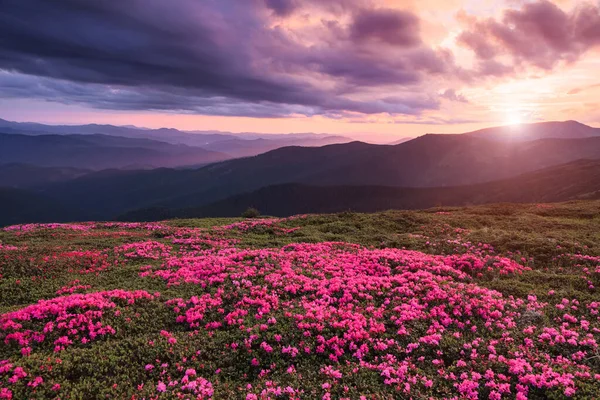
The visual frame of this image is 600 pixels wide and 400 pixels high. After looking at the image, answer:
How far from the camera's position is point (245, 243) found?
2872 cm

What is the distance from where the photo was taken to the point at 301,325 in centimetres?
1259

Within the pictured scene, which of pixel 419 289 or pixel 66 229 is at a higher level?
pixel 419 289

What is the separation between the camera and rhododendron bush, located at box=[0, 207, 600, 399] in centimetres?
980

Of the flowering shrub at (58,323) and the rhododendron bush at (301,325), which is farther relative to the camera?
the flowering shrub at (58,323)

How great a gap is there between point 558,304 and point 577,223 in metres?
25.1

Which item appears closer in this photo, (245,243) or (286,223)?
(245,243)

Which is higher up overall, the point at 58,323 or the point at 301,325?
the point at 301,325

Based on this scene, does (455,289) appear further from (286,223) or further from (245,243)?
(286,223)

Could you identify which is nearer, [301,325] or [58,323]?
[58,323]

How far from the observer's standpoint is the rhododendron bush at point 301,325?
9805 millimetres

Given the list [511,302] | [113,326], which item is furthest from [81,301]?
[511,302]

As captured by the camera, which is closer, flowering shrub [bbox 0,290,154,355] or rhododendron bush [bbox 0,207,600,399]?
rhododendron bush [bbox 0,207,600,399]

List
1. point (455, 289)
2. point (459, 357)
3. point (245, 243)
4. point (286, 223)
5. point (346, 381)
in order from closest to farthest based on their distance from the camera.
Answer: point (346, 381), point (459, 357), point (455, 289), point (245, 243), point (286, 223)

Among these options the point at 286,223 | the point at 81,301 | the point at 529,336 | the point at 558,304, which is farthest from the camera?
the point at 286,223
